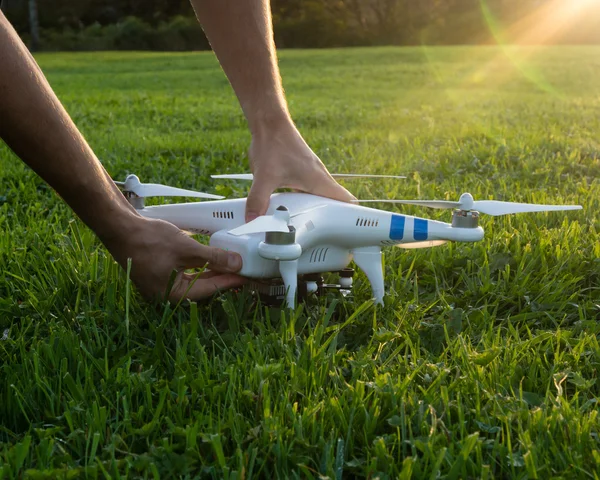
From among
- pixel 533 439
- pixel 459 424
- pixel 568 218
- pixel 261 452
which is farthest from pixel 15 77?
pixel 568 218

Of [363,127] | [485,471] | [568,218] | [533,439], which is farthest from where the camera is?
[363,127]

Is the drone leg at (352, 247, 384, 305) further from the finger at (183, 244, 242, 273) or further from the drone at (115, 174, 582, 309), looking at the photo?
the finger at (183, 244, 242, 273)

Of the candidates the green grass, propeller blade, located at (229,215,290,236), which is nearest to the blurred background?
the green grass

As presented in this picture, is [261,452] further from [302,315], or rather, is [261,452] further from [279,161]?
[279,161]

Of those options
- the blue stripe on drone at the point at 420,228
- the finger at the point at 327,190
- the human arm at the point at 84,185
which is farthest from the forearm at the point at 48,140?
the blue stripe on drone at the point at 420,228

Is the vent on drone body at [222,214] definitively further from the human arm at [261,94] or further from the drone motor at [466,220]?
the drone motor at [466,220]

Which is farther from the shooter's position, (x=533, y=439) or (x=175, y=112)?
(x=175, y=112)

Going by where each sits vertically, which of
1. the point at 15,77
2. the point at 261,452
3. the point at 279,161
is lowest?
the point at 261,452
